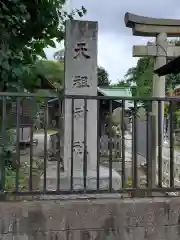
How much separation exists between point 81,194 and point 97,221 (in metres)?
0.32

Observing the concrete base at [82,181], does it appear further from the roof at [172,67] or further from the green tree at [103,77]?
the green tree at [103,77]

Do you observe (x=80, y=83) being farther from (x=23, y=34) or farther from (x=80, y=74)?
(x=23, y=34)

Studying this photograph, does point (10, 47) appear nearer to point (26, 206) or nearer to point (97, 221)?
point (26, 206)

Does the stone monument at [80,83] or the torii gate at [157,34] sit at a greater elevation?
the torii gate at [157,34]

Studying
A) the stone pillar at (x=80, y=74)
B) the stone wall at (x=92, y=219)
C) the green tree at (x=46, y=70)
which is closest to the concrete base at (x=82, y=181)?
the stone pillar at (x=80, y=74)

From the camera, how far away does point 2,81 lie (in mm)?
3576

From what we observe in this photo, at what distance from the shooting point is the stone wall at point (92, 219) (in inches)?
108

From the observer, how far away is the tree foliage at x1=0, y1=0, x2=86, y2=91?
3572mm

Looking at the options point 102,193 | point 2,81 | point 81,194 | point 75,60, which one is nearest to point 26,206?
point 81,194

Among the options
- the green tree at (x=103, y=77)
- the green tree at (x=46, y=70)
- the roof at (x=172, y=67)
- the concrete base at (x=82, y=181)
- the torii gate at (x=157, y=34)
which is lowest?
the concrete base at (x=82, y=181)

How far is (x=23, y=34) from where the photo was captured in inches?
157

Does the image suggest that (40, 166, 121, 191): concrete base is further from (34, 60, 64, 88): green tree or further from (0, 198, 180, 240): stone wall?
(34, 60, 64, 88): green tree

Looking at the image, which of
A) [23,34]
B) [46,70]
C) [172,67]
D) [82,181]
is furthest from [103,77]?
[46,70]

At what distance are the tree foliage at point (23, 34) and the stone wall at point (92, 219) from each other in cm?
161
